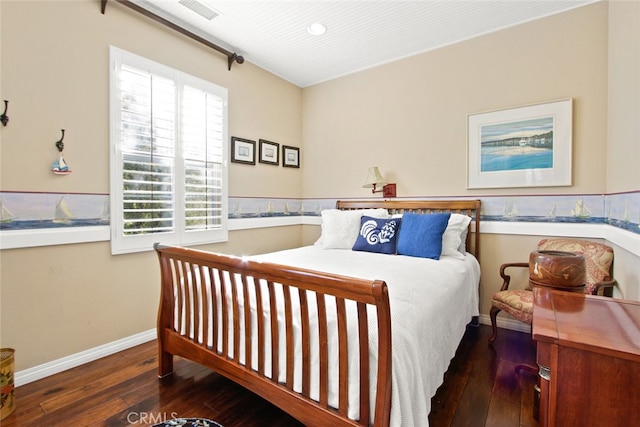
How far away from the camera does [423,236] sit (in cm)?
256

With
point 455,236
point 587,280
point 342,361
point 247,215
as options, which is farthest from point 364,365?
point 247,215

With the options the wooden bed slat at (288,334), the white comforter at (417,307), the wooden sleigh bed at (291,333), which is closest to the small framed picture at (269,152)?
the white comforter at (417,307)

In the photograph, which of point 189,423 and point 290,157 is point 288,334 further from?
point 290,157

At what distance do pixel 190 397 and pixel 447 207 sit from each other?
266cm

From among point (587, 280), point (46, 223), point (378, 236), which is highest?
point (46, 223)

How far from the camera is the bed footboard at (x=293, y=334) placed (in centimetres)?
112

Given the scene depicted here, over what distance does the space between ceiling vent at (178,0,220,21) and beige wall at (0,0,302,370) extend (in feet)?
1.12

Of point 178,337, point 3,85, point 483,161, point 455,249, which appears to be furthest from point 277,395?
point 483,161

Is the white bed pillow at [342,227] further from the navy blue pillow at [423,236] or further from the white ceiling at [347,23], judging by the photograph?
the white ceiling at [347,23]

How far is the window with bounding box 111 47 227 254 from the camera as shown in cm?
238

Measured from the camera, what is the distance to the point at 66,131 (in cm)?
211

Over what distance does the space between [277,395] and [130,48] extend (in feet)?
9.11

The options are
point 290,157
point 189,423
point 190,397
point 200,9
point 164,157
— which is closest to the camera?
point 189,423

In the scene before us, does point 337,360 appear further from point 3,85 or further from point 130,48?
point 130,48
